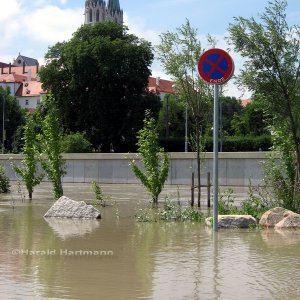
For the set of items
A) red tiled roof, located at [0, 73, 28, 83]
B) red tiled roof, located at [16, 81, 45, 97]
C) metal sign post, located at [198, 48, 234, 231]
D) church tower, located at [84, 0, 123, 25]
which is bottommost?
metal sign post, located at [198, 48, 234, 231]

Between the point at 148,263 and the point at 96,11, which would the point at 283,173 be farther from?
the point at 96,11

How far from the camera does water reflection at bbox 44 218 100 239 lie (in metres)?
11.4

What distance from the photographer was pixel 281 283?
6.88 metres

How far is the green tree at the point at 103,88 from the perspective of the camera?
206ft

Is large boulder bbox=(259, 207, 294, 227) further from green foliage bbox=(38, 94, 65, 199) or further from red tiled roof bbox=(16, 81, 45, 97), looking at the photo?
red tiled roof bbox=(16, 81, 45, 97)

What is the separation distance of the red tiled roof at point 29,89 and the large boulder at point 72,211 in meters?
139

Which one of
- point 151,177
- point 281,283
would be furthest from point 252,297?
point 151,177

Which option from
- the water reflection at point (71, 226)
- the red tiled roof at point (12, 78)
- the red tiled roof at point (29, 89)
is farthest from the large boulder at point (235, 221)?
the red tiled roof at point (12, 78)

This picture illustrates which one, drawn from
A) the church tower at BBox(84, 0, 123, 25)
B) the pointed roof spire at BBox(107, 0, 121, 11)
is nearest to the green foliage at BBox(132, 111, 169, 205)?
the church tower at BBox(84, 0, 123, 25)

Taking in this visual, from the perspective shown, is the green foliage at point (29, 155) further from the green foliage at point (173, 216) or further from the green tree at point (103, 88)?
the green tree at point (103, 88)

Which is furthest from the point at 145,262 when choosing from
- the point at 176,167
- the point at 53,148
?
the point at 176,167

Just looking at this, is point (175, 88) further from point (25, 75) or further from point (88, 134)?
point (25, 75)

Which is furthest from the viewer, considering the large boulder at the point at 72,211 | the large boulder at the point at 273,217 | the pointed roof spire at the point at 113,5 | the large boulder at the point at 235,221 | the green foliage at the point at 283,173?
the pointed roof spire at the point at 113,5

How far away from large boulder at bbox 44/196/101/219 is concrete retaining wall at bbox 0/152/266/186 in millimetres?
13294
